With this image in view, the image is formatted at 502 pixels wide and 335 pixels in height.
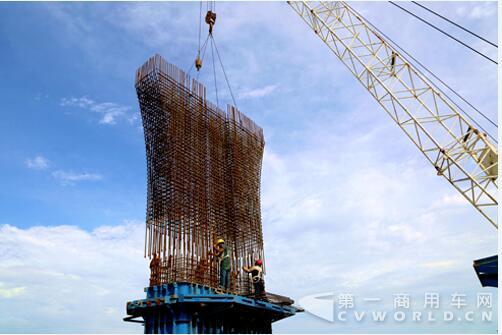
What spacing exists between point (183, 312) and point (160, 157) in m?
7.76

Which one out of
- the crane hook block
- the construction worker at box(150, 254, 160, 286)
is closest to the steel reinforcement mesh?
the construction worker at box(150, 254, 160, 286)

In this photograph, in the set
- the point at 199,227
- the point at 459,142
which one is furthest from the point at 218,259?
the point at 459,142

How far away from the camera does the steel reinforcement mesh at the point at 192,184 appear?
2311 cm

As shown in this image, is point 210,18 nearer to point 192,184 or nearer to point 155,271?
point 192,184

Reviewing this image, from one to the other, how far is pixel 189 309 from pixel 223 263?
3.15m

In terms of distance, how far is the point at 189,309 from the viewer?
21.2 meters

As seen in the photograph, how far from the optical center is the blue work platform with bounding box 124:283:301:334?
69.1ft

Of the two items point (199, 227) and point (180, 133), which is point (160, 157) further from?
point (199, 227)

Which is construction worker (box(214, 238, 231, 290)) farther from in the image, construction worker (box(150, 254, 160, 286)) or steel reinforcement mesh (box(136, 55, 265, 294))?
construction worker (box(150, 254, 160, 286))

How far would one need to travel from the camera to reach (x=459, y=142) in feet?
98.1

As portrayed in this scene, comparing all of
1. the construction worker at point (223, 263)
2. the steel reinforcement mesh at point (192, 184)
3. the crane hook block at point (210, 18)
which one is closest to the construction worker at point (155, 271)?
the steel reinforcement mesh at point (192, 184)

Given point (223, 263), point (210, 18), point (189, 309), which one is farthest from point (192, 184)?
point (210, 18)

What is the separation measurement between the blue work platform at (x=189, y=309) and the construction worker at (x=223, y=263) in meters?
0.87

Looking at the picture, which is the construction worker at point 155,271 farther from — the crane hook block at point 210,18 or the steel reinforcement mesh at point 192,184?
the crane hook block at point 210,18
